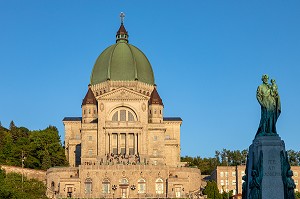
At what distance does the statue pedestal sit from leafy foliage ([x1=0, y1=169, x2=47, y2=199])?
44.1 m

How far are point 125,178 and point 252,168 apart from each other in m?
71.4

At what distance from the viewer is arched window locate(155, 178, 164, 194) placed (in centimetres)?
9856

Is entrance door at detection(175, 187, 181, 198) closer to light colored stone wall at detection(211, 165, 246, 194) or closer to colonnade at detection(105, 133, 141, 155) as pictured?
colonnade at detection(105, 133, 141, 155)

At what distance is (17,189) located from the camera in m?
80.4

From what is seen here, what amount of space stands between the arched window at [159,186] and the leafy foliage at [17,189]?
56.2ft

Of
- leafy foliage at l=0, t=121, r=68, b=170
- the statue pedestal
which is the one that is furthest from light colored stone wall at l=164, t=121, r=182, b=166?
the statue pedestal

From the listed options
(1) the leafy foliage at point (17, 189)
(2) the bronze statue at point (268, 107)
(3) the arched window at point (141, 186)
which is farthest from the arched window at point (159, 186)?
(2) the bronze statue at point (268, 107)

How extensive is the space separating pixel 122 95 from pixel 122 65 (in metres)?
12.5

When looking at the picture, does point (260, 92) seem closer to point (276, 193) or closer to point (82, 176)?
point (276, 193)

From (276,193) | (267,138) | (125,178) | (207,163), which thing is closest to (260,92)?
(267,138)

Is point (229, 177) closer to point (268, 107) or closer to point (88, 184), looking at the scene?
point (88, 184)

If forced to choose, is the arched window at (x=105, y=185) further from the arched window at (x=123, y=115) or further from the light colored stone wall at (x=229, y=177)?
the light colored stone wall at (x=229, y=177)

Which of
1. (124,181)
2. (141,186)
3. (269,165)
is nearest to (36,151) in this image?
(124,181)

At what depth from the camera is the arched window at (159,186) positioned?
98.6 meters
